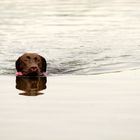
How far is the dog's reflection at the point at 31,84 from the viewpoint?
11.3 metres

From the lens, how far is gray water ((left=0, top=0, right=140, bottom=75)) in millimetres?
14945

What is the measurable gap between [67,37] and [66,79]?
615 cm

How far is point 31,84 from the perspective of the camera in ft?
39.7

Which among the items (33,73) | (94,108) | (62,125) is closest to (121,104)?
(94,108)

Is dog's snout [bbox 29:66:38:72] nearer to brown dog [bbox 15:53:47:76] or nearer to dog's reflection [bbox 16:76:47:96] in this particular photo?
brown dog [bbox 15:53:47:76]

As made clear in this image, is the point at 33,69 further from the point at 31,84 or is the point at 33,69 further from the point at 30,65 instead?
the point at 31,84

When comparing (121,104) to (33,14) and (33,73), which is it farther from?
(33,14)

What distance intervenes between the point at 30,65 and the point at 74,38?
6.29 metres

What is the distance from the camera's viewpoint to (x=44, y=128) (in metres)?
8.43

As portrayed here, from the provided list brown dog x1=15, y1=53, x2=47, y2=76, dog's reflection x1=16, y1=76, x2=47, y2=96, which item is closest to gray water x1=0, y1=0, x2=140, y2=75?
brown dog x1=15, y1=53, x2=47, y2=76

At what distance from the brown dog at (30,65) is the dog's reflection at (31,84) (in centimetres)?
10

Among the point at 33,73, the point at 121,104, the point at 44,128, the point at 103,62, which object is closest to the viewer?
the point at 44,128

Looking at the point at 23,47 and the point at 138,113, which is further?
the point at 23,47

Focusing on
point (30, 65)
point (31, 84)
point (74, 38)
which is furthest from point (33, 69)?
point (74, 38)
